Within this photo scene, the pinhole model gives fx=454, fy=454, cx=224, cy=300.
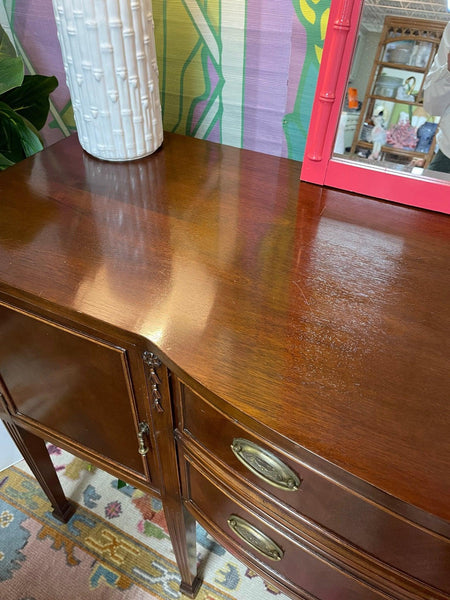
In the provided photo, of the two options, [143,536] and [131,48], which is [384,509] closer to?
[131,48]

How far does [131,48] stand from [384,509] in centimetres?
66

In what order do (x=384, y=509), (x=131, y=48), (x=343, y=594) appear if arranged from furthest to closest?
(x=131, y=48) → (x=343, y=594) → (x=384, y=509)

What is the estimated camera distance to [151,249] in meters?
0.60

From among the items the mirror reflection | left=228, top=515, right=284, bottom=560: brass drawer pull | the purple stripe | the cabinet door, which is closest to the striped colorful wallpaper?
the purple stripe

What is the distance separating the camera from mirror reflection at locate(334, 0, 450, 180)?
56cm

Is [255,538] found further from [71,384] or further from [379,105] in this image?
[379,105]

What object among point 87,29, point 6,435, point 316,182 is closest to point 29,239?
point 87,29

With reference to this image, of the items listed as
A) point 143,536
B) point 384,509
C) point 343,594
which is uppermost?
point 384,509

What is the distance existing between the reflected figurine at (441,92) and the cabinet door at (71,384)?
495mm

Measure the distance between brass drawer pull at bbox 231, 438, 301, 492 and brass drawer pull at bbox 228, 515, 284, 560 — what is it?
5.6 inches

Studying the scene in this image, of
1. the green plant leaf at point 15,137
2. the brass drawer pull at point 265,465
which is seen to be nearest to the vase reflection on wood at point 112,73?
the green plant leaf at point 15,137

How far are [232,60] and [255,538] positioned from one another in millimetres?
739

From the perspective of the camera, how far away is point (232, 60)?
76 cm

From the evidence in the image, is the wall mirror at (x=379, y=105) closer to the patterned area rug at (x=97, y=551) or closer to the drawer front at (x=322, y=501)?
the drawer front at (x=322, y=501)
